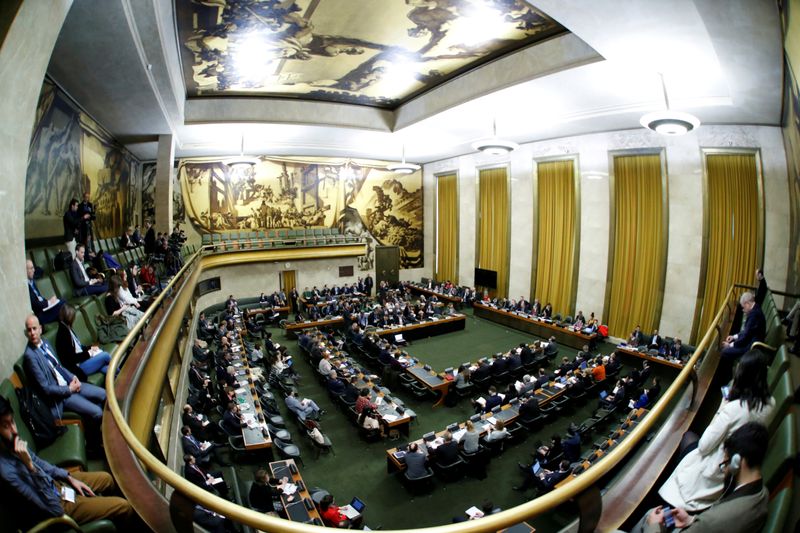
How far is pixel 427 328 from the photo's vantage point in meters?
14.3

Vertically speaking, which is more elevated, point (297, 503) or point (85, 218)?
point (85, 218)

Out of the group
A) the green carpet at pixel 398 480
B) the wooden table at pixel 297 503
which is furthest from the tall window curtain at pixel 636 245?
the wooden table at pixel 297 503

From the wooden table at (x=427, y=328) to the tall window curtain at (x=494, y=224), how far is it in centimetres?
376

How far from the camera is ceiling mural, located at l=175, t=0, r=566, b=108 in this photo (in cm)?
777

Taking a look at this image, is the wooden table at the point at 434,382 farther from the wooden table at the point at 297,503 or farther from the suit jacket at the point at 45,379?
the suit jacket at the point at 45,379

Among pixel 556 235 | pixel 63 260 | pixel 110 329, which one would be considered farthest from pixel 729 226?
pixel 63 260

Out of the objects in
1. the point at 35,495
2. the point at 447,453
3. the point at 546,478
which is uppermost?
the point at 35,495

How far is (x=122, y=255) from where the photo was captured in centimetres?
925

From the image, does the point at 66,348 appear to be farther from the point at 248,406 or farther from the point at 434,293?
the point at 434,293

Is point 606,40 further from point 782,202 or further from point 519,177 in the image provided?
point 519,177

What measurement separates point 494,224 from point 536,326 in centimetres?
584

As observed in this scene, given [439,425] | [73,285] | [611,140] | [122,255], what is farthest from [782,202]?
[122,255]

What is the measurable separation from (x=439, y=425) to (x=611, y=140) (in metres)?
11.2

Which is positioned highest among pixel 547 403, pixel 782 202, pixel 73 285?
pixel 782 202
